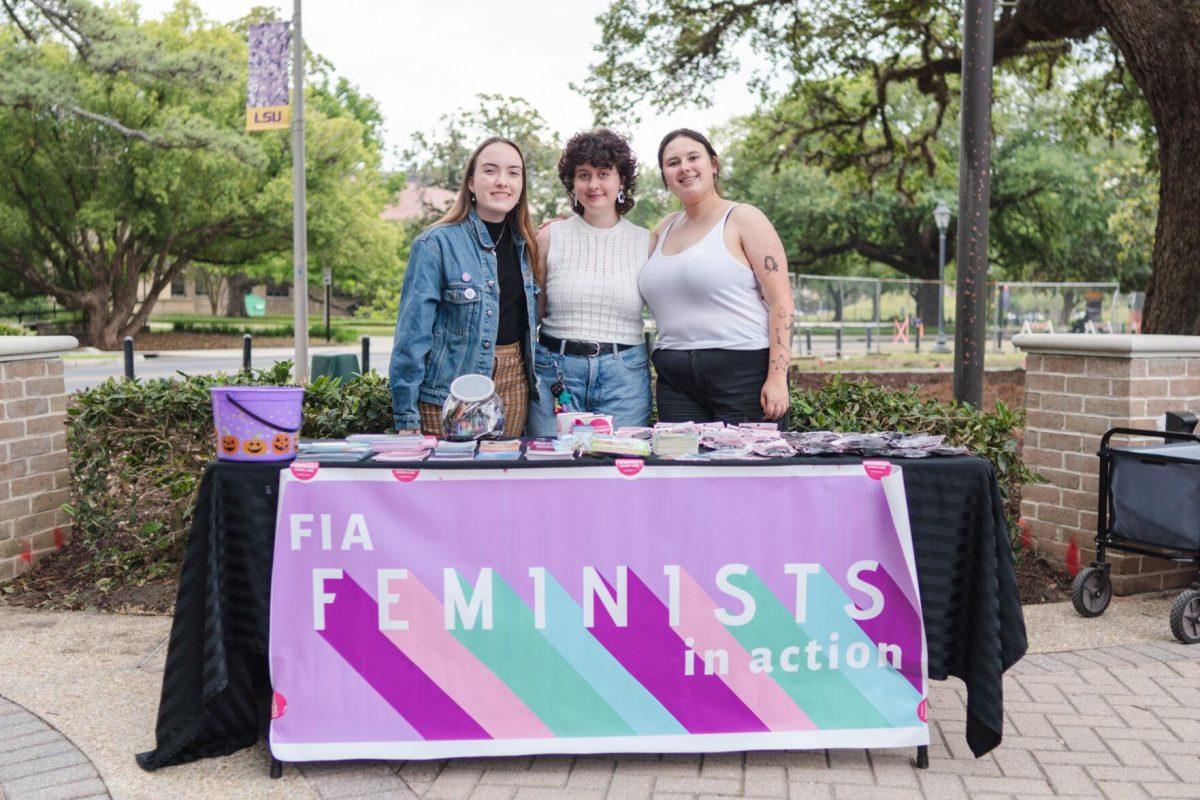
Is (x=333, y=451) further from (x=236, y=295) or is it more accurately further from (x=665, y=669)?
(x=236, y=295)

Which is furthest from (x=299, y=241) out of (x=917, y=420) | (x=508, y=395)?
(x=508, y=395)

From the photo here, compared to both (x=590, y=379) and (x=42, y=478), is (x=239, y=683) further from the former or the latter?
(x=42, y=478)

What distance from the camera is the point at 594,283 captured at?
4098 millimetres

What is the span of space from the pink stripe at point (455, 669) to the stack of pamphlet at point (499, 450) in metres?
0.43

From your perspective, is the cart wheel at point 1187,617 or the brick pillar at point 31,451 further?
the brick pillar at point 31,451

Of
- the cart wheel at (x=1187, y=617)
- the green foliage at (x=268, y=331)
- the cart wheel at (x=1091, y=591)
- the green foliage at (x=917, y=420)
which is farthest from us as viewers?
the green foliage at (x=268, y=331)

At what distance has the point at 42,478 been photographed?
534 centimetres

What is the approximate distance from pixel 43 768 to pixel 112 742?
24 cm

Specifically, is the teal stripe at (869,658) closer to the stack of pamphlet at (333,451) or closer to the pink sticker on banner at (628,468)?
the pink sticker on banner at (628,468)

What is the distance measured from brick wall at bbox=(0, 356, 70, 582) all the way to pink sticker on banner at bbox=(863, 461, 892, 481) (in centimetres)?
410

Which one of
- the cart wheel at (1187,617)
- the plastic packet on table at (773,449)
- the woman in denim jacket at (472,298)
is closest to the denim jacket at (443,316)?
the woman in denim jacket at (472,298)

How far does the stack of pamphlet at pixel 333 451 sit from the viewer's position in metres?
3.30

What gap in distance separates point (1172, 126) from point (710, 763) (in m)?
6.98

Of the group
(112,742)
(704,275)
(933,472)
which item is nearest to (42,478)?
(112,742)
